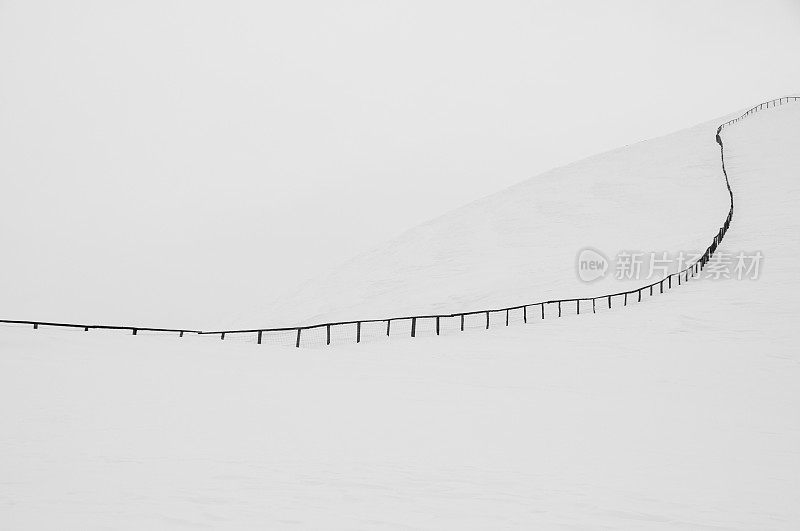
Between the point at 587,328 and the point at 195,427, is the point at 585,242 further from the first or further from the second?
the point at 195,427

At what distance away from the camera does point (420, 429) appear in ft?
28.5

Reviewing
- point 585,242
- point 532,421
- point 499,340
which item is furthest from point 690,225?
point 532,421

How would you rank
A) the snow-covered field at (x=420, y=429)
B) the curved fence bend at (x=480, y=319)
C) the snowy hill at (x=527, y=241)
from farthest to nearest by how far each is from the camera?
the snowy hill at (x=527, y=241) < the curved fence bend at (x=480, y=319) < the snow-covered field at (x=420, y=429)

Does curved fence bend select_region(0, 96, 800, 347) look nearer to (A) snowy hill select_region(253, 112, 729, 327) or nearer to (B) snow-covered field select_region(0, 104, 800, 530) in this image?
(A) snowy hill select_region(253, 112, 729, 327)

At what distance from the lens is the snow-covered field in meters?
5.59

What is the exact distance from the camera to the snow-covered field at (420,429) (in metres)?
5.59

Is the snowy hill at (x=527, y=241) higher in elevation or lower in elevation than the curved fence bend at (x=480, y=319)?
higher

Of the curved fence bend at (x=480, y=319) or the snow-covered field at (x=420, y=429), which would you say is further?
the curved fence bend at (x=480, y=319)

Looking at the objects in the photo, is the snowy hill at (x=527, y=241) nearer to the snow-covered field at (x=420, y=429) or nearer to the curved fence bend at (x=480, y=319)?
the curved fence bend at (x=480, y=319)

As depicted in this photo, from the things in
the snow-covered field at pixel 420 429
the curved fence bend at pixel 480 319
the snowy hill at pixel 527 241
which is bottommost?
the snow-covered field at pixel 420 429

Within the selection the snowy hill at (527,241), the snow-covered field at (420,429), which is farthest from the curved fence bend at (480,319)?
the snow-covered field at (420,429)

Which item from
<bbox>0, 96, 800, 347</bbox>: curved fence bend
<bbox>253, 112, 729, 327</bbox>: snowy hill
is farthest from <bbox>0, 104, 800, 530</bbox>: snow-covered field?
<bbox>253, 112, 729, 327</bbox>: snowy hill

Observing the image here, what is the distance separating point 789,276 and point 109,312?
186242mm

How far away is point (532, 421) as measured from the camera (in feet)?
31.1
